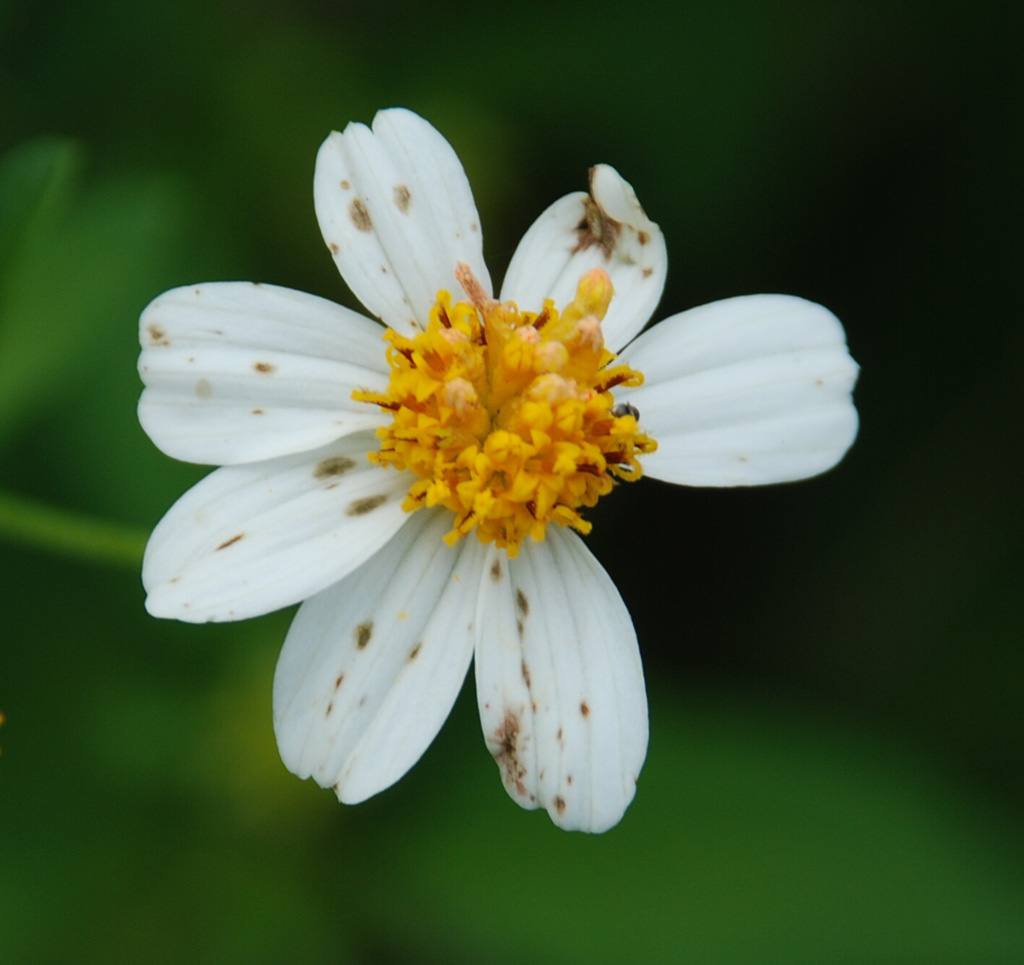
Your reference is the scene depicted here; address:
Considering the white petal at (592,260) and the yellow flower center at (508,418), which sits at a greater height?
the white petal at (592,260)

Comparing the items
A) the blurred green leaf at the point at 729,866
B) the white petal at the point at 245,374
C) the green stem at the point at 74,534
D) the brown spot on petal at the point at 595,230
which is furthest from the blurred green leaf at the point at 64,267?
the blurred green leaf at the point at 729,866

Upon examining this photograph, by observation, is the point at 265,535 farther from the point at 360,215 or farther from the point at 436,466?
the point at 360,215

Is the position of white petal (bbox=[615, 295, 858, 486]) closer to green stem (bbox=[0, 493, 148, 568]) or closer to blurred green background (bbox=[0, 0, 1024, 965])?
green stem (bbox=[0, 493, 148, 568])

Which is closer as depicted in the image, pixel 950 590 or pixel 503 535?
pixel 503 535

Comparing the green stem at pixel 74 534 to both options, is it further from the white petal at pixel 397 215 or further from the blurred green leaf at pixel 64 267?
the white petal at pixel 397 215

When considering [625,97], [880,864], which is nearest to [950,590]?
[880,864]

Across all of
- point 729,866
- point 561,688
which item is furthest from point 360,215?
point 729,866

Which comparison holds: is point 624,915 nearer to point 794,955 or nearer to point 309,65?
point 794,955
